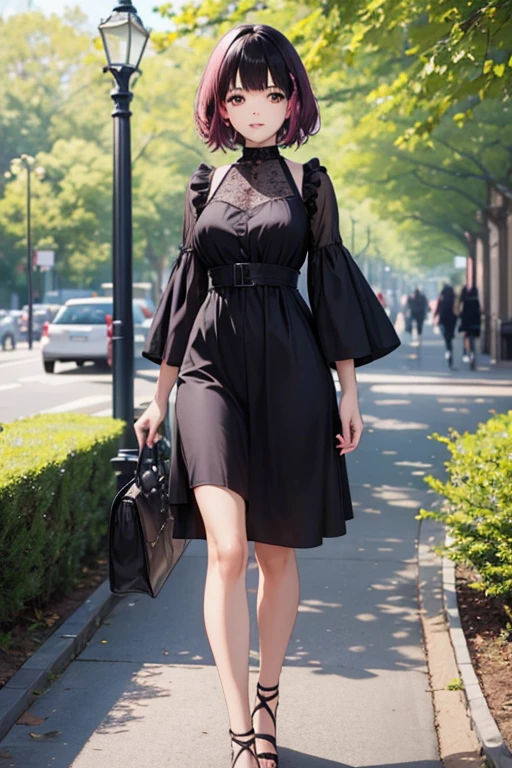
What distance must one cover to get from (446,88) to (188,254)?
18.0 feet

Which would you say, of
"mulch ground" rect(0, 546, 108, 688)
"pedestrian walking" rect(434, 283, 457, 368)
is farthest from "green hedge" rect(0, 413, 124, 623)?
"pedestrian walking" rect(434, 283, 457, 368)

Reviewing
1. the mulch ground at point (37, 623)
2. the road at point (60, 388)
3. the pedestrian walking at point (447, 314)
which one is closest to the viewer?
the mulch ground at point (37, 623)

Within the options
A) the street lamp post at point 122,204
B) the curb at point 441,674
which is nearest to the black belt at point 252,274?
the curb at point 441,674

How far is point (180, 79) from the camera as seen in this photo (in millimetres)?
47781

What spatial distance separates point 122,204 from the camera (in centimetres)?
838

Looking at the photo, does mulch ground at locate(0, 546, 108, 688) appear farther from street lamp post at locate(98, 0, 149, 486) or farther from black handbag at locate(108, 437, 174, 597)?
street lamp post at locate(98, 0, 149, 486)

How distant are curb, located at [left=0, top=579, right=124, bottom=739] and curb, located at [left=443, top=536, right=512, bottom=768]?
5.29 ft

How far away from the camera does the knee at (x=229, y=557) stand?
3.37m

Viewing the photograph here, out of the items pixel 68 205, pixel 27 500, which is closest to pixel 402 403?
pixel 27 500

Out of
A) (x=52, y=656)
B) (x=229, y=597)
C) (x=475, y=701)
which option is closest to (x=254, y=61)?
(x=229, y=597)

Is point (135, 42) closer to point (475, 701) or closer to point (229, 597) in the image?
point (475, 701)

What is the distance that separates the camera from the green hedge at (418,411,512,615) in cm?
502

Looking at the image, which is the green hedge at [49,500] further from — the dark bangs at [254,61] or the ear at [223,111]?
the dark bangs at [254,61]

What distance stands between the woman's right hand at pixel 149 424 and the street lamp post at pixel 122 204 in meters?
4.25
